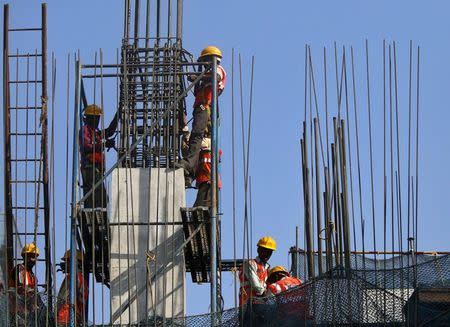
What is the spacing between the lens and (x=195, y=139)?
92.8 ft

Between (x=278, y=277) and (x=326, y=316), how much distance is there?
231 cm

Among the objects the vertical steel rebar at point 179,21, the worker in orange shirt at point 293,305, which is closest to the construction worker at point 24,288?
the worker in orange shirt at point 293,305

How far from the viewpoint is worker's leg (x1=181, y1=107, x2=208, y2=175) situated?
2828 centimetres

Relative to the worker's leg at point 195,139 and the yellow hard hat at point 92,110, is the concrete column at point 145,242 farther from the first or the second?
the yellow hard hat at point 92,110

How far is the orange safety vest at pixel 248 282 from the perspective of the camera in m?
25.6

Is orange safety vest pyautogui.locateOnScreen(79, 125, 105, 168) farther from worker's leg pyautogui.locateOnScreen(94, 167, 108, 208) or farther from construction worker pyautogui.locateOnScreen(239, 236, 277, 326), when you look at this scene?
construction worker pyautogui.locateOnScreen(239, 236, 277, 326)

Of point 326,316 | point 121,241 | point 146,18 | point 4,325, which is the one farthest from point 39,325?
point 146,18

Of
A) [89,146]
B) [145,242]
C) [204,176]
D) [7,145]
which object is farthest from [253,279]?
[7,145]

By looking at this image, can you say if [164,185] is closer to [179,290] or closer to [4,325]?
[179,290]

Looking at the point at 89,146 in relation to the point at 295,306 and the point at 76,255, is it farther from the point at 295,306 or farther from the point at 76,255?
the point at 295,306

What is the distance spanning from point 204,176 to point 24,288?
14.5 feet

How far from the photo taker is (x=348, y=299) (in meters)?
24.2

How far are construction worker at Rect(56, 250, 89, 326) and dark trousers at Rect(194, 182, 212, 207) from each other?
228 cm

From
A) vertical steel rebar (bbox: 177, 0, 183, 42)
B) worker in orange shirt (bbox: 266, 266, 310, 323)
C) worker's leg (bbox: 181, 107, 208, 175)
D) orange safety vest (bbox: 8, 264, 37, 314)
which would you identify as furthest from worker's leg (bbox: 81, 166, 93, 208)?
worker in orange shirt (bbox: 266, 266, 310, 323)
